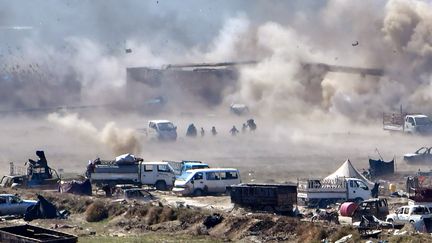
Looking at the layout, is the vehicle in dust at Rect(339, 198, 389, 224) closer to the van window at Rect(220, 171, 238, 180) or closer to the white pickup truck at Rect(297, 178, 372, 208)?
the white pickup truck at Rect(297, 178, 372, 208)

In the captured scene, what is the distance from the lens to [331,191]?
146 feet

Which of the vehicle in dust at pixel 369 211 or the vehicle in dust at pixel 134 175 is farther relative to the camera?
the vehicle in dust at pixel 134 175

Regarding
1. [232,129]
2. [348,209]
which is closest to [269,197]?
[348,209]

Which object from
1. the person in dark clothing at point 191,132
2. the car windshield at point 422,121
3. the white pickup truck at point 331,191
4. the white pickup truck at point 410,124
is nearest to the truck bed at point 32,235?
the white pickup truck at point 331,191

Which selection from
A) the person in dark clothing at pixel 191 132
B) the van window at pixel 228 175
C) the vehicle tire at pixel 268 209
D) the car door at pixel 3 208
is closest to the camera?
the vehicle tire at pixel 268 209

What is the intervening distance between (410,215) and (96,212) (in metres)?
12.2

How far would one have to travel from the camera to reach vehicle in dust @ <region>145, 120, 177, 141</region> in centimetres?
7038

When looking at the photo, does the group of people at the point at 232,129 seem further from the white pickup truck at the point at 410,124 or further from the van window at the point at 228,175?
the van window at the point at 228,175

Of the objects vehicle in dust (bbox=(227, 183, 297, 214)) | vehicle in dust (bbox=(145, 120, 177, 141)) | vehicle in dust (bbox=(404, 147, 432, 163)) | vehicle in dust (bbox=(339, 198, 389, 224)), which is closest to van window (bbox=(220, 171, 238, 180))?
vehicle in dust (bbox=(227, 183, 297, 214))

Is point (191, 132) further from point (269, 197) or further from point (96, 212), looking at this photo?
point (269, 197)

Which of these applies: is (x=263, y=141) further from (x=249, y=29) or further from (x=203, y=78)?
(x=249, y=29)

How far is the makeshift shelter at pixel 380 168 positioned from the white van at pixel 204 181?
794 centimetres

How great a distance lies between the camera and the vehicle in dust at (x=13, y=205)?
144 feet

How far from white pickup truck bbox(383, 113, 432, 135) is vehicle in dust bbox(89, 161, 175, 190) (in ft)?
73.5
